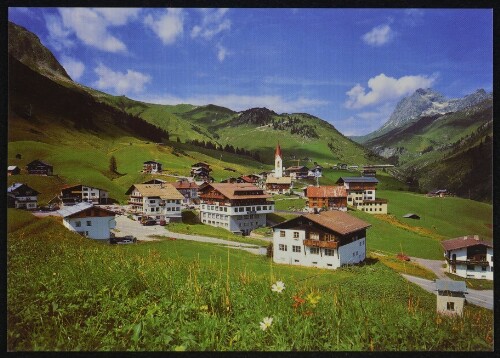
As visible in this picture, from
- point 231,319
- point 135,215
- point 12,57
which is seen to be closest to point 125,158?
point 135,215

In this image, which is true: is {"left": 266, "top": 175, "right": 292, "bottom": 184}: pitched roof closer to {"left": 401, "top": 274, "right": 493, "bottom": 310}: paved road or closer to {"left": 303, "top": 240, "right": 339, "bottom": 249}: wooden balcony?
{"left": 303, "top": 240, "right": 339, "bottom": 249}: wooden balcony

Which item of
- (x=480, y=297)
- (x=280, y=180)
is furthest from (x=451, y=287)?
(x=280, y=180)

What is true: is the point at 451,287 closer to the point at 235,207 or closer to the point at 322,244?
the point at 322,244

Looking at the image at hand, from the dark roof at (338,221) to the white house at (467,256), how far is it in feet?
17.0

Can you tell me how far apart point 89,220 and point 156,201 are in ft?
30.5

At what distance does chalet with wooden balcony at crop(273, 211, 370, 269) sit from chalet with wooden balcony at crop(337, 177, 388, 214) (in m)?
1.30

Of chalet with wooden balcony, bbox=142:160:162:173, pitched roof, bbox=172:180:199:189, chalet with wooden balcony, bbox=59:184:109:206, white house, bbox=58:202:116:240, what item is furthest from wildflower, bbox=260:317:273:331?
pitched roof, bbox=172:180:199:189

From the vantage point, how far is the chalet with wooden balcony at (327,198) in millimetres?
22266

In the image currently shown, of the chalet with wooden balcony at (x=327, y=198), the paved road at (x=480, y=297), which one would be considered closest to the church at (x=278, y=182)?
the chalet with wooden balcony at (x=327, y=198)

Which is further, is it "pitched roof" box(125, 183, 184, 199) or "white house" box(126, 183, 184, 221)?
"pitched roof" box(125, 183, 184, 199)

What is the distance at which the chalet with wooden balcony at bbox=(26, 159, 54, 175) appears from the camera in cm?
1039

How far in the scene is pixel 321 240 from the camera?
2066 centimetres
